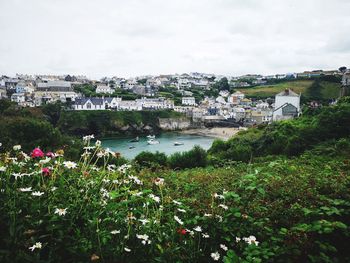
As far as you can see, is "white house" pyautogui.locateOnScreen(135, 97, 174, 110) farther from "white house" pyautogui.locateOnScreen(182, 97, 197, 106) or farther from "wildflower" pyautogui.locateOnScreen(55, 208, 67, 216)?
"wildflower" pyautogui.locateOnScreen(55, 208, 67, 216)

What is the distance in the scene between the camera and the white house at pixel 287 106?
2320 inches

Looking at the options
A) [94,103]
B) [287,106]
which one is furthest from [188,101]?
[287,106]

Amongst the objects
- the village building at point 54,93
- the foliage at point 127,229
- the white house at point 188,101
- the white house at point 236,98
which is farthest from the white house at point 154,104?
the foliage at point 127,229

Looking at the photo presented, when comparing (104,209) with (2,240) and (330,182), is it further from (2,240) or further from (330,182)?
(330,182)

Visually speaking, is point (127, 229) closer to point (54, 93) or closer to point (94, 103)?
point (94, 103)

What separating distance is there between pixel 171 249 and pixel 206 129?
281 ft

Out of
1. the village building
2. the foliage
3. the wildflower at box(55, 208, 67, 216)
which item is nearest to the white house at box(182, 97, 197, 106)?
the village building

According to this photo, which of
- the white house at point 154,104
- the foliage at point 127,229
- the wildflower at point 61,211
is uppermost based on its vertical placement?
the wildflower at point 61,211

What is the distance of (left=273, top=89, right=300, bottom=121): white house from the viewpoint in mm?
58916

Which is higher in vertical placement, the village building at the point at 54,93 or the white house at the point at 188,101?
the village building at the point at 54,93

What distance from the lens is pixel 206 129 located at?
87562 mm

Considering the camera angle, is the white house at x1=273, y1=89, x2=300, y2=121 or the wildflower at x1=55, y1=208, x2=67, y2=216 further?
the white house at x1=273, y1=89, x2=300, y2=121

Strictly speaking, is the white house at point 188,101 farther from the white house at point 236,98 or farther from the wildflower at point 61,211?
the wildflower at point 61,211

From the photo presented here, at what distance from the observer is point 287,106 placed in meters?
59.4
